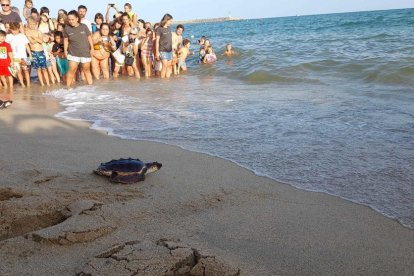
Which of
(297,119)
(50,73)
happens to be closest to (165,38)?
(50,73)

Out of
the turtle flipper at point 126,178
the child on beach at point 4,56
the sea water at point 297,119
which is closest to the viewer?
the turtle flipper at point 126,178

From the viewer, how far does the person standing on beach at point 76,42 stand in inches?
332

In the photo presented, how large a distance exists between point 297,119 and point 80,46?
552 cm

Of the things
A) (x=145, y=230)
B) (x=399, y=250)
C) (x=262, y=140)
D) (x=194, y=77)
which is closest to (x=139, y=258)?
(x=145, y=230)

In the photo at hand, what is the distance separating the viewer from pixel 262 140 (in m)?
4.30

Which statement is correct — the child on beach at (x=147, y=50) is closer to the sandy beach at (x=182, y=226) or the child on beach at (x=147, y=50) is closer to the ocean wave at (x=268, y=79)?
→ the ocean wave at (x=268, y=79)

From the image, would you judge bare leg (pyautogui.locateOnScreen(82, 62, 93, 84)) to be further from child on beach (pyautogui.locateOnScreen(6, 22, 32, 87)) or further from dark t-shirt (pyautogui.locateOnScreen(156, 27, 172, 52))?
dark t-shirt (pyautogui.locateOnScreen(156, 27, 172, 52))

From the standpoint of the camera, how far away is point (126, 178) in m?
3.00

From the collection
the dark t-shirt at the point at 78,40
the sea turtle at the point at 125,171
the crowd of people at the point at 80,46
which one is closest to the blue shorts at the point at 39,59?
the crowd of people at the point at 80,46

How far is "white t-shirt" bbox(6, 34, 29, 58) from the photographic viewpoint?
8.61 m

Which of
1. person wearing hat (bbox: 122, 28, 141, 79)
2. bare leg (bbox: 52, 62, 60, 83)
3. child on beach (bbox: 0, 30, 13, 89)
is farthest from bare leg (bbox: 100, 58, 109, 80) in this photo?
child on beach (bbox: 0, 30, 13, 89)

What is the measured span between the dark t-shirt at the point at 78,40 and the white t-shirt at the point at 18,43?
0.90 meters

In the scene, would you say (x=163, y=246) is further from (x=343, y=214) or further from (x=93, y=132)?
(x=93, y=132)

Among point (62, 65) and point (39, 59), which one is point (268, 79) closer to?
point (62, 65)
